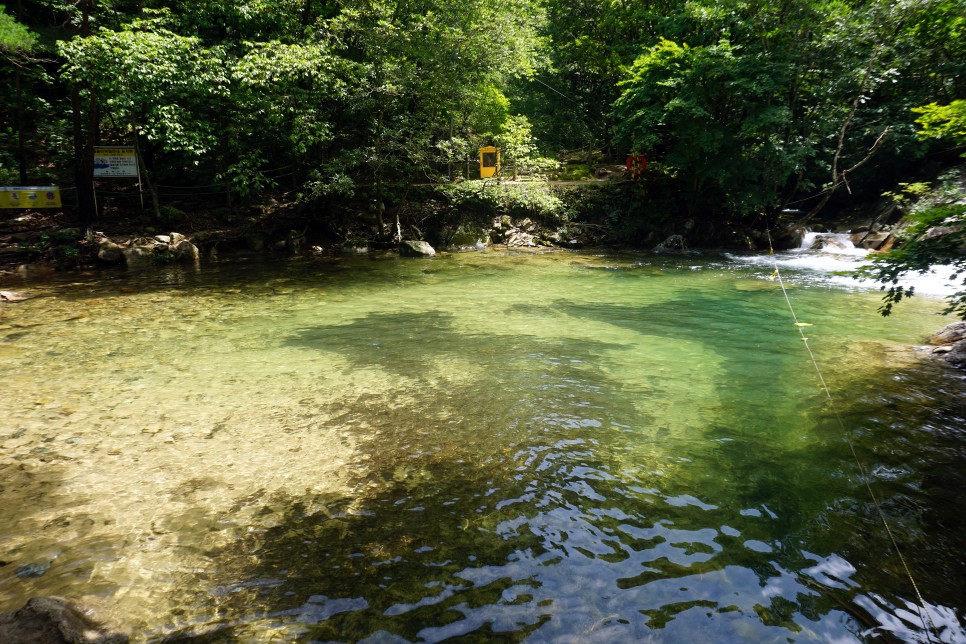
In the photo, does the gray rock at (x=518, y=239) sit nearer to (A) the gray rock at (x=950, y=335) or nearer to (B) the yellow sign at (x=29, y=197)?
(A) the gray rock at (x=950, y=335)

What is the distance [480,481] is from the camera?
13.4ft

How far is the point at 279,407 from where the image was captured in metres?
5.53

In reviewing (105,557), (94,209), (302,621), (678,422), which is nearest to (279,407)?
(105,557)

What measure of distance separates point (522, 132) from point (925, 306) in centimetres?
1151

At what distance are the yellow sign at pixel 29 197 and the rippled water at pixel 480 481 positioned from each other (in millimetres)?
7463

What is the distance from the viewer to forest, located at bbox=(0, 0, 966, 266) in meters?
14.0

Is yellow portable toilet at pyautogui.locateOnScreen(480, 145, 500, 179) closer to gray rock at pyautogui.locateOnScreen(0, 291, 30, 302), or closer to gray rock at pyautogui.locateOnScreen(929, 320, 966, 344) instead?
gray rock at pyautogui.locateOnScreen(0, 291, 30, 302)

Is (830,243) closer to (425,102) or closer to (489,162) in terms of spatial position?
(489,162)

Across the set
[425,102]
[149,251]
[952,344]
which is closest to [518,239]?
[425,102]

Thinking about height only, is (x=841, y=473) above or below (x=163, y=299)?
below

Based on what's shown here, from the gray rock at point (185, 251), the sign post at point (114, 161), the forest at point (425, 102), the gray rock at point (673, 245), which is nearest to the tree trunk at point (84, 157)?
the forest at point (425, 102)

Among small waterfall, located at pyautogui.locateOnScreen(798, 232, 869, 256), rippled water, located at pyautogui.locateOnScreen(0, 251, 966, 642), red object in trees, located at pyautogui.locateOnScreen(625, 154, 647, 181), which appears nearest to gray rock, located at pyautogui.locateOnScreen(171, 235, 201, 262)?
rippled water, located at pyautogui.locateOnScreen(0, 251, 966, 642)

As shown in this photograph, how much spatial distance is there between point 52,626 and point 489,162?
20.6m

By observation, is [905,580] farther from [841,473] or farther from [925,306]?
[925,306]
